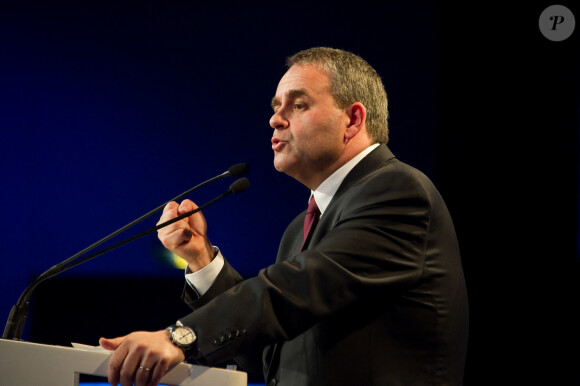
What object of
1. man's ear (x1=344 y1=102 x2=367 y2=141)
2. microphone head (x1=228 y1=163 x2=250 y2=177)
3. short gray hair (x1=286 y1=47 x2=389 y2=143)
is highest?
short gray hair (x1=286 y1=47 x2=389 y2=143)

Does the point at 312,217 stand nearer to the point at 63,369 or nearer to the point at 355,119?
the point at 355,119

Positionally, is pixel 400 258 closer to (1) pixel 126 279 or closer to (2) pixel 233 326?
(2) pixel 233 326

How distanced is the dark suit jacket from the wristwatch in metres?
0.02

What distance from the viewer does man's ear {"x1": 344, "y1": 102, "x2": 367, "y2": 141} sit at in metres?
1.90

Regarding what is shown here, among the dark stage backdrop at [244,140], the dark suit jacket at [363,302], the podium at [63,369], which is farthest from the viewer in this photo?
the dark stage backdrop at [244,140]

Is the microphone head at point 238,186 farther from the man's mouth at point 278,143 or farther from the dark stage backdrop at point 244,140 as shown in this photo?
the dark stage backdrop at point 244,140

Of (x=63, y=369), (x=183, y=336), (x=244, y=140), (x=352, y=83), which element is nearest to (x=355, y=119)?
(x=352, y=83)

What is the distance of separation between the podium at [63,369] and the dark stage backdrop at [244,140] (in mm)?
1715

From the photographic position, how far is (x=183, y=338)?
126cm

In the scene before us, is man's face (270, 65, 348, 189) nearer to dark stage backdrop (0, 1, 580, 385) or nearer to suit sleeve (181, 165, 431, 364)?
suit sleeve (181, 165, 431, 364)

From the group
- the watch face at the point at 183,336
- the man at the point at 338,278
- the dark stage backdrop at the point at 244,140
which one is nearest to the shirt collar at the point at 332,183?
the man at the point at 338,278

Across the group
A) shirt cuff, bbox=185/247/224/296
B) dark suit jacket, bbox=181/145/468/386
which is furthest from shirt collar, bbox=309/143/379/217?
shirt cuff, bbox=185/247/224/296

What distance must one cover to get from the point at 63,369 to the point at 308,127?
0.91 m

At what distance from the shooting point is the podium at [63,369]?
1.21m
